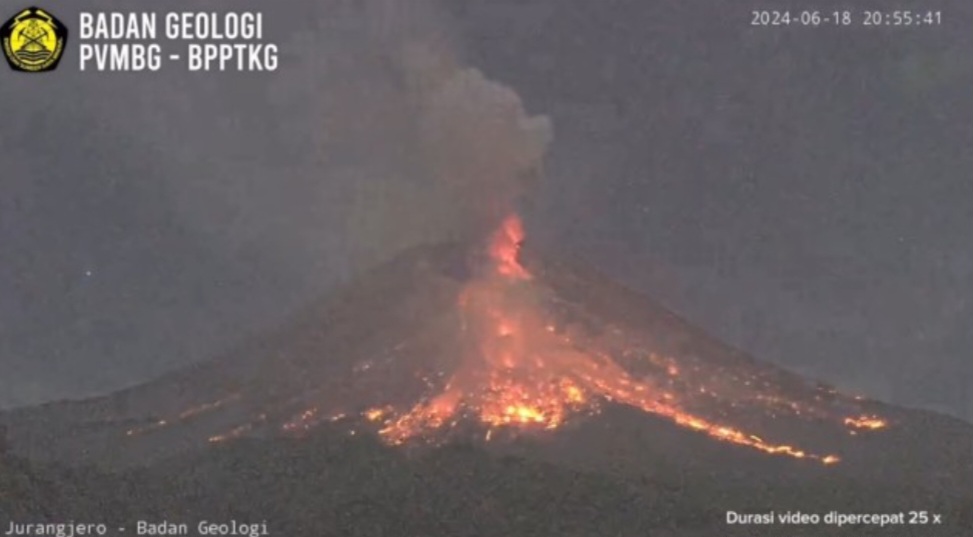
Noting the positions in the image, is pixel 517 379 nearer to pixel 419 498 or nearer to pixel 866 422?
pixel 419 498

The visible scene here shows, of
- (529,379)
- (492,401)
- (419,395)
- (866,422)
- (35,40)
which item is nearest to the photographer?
(35,40)

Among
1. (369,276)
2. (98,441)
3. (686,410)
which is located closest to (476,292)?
(369,276)

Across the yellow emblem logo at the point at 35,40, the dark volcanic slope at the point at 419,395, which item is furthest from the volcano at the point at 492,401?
the yellow emblem logo at the point at 35,40

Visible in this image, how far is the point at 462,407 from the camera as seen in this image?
20.0ft

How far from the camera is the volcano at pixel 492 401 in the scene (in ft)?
17.3

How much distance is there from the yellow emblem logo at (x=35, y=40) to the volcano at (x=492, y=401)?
194 cm

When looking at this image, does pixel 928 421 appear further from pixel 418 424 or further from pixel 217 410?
pixel 217 410

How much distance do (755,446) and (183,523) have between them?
11.8 feet

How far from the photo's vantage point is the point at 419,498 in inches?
201

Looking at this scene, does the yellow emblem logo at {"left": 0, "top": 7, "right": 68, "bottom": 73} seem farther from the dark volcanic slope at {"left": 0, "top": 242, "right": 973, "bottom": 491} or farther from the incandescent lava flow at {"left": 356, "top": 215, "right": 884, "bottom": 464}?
the incandescent lava flow at {"left": 356, "top": 215, "right": 884, "bottom": 464}

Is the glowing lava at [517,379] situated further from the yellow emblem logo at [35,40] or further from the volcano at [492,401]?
the yellow emblem logo at [35,40]

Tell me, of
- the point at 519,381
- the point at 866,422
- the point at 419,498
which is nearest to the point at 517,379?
the point at 519,381

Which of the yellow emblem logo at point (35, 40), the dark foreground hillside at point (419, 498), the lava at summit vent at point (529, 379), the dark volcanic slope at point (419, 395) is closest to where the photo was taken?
the yellow emblem logo at point (35, 40)

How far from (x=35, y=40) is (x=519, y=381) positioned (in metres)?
4.02
